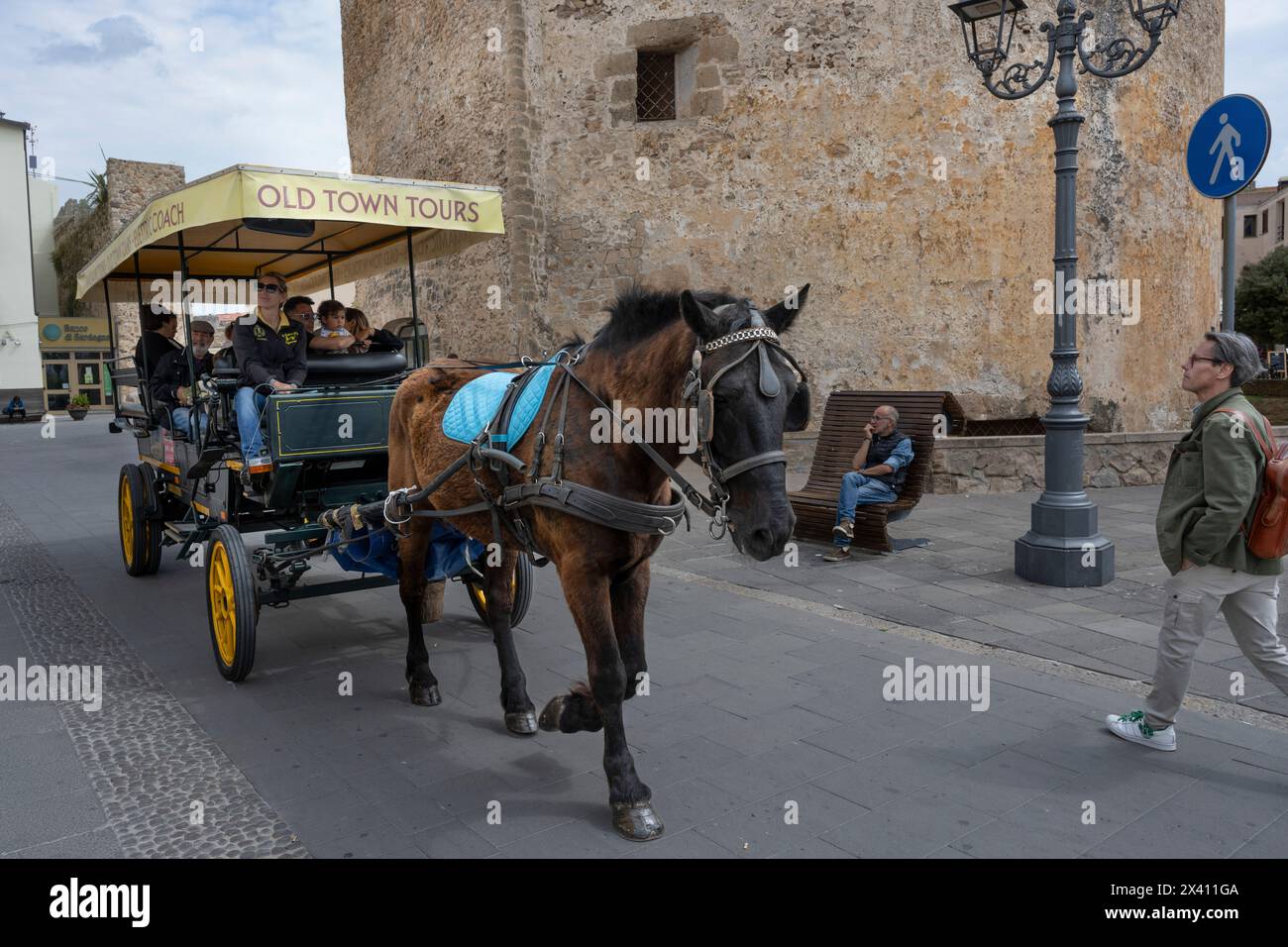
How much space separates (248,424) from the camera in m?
5.04

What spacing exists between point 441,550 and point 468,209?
7.45 ft

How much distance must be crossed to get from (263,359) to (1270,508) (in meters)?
5.16

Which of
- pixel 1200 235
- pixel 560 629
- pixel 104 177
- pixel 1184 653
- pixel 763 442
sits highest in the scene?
pixel 104 177

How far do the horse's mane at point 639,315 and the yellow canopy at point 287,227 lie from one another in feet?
7.94

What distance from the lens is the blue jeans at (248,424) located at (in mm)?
5023

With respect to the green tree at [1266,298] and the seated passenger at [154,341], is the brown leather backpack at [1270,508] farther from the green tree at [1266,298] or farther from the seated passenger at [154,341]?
the green tree at [1266,298]

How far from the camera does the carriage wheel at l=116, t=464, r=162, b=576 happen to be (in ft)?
22.7

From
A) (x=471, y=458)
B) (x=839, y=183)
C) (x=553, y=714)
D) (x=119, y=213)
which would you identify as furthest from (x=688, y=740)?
(x=119, y=213)

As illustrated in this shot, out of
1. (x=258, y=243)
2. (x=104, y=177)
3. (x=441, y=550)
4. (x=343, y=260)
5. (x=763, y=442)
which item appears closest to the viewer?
(x=763, y=442)

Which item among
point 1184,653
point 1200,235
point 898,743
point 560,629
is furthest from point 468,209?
point 1200,235

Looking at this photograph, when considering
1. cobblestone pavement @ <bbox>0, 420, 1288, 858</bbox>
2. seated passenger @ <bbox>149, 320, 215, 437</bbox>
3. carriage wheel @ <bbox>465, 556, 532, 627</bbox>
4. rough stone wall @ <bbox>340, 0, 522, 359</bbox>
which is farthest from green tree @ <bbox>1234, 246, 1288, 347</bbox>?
seated passenger @ <bbox>149, 320, 215, 437</bbox>

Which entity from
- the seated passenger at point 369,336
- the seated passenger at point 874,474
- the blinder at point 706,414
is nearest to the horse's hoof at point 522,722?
the blinder at point 706,414

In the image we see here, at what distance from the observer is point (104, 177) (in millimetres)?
33406

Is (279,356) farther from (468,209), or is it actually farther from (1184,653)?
(1184,653)
